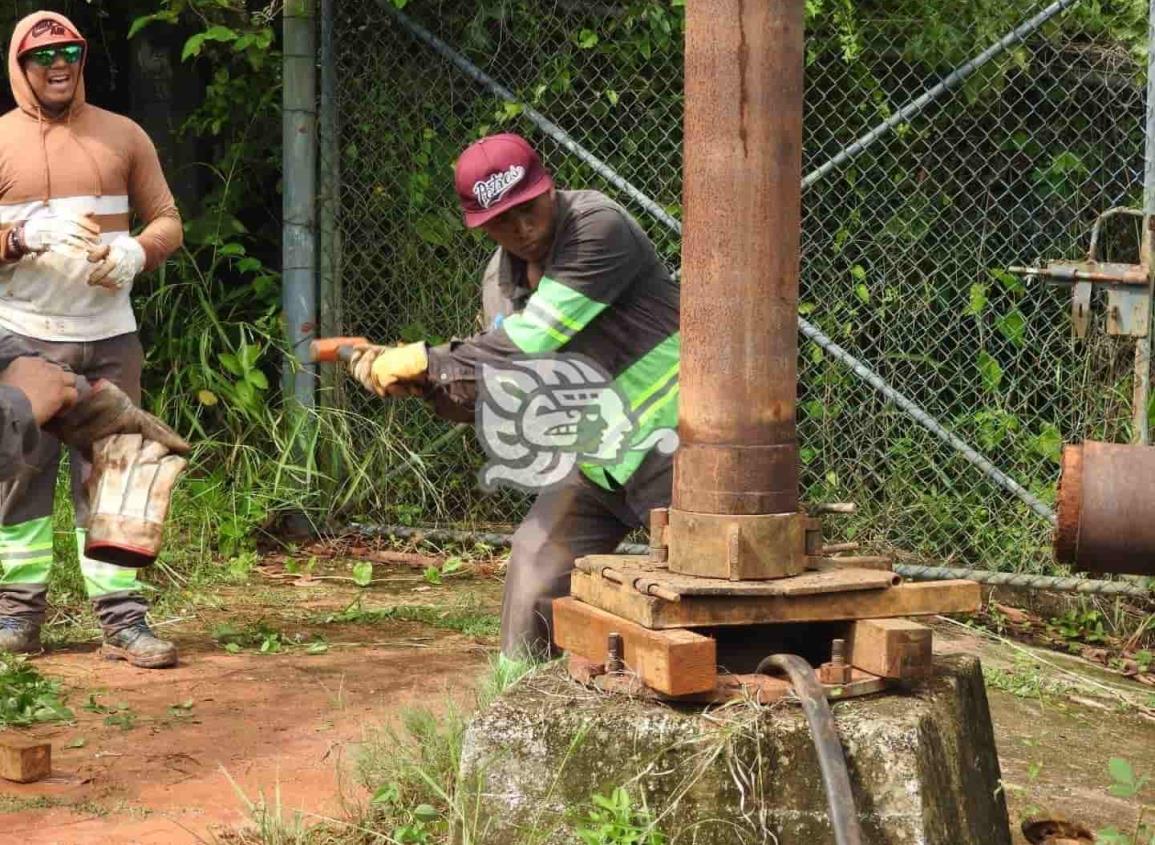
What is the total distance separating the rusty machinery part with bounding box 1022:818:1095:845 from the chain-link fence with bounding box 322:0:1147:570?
109 inches

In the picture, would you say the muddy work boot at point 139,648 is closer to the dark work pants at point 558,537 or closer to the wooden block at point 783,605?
the dark work pants at point 558,537

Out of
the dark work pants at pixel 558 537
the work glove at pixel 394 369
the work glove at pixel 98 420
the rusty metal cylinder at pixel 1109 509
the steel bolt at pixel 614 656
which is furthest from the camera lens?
the dark work pants at pixel 558 537

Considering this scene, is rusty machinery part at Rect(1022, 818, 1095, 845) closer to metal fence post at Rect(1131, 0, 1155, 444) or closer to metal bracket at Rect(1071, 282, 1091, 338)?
metal bracket at Rect(1071, 282, 1091, 338)

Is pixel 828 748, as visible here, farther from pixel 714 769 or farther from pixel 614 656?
pixel 614 656

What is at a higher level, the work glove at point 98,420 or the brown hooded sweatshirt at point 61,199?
the brown hooded sweatshirt at point 61,199

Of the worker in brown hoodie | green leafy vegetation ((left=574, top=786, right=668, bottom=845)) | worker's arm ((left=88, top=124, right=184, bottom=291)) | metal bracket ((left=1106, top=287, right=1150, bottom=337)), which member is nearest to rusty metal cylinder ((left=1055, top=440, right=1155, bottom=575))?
green leafy vegetation ((left=574, top=786, right=668, bottom=845))

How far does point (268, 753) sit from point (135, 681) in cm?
108

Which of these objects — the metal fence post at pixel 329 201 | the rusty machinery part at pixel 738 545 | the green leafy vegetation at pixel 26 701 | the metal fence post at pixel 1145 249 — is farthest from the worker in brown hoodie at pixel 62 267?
the metal fence post at pixel 1145 249

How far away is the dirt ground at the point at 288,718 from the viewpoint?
168 inches

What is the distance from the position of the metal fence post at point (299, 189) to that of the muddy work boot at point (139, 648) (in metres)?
2.03

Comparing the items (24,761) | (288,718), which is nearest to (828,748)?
(24,761)

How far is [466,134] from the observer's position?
25.6 ft

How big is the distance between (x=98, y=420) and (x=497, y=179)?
49.7 inches

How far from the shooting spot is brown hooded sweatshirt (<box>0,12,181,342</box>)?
5.90 m
